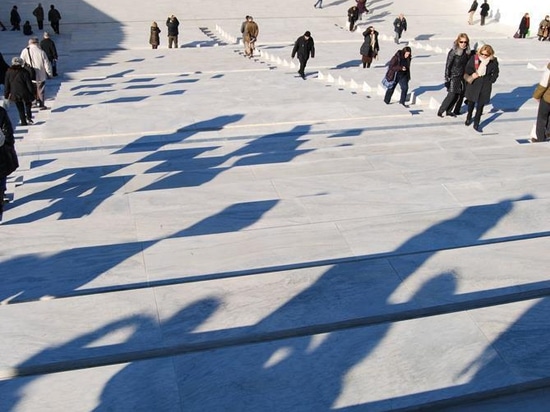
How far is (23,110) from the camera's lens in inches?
452

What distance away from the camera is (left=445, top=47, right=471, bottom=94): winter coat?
10.1 metres

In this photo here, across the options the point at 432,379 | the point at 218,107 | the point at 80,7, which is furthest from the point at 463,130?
the point at 80,7

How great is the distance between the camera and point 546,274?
4.46 m

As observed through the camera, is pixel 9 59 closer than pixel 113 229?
No

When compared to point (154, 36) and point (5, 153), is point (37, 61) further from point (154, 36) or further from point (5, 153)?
point (154, 36)

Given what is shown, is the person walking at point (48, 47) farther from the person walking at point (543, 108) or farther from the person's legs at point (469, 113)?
the person walking at point (543, 108)

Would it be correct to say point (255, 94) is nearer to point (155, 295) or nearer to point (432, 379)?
point (155, 295)

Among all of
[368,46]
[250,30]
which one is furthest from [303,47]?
[250,30]

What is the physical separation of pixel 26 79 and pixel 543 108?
8.80 meters

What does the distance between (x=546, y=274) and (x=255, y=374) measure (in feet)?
7.97

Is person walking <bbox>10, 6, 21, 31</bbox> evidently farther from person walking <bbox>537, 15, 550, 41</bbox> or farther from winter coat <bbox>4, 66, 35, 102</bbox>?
person walking <bbox>537, 15, 550, 41</bbox>

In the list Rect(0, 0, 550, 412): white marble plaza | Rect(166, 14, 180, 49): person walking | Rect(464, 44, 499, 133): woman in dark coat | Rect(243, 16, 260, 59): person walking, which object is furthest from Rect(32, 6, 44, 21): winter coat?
Rect(464, 44, 499, 133): woman in dark coat

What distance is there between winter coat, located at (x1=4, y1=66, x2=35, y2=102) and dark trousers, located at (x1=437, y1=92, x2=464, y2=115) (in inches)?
299

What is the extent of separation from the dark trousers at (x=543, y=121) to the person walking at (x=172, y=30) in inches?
691
